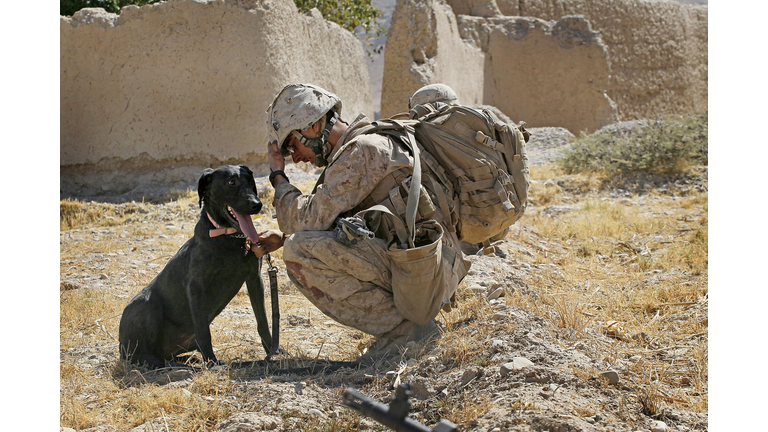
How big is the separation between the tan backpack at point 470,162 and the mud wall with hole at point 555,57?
8183 millimetres

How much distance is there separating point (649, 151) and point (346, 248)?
25.5ft

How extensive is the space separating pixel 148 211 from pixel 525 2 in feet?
41.8

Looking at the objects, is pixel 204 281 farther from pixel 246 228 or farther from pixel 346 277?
pixel 346 277

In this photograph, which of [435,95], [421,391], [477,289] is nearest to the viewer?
[421,391]

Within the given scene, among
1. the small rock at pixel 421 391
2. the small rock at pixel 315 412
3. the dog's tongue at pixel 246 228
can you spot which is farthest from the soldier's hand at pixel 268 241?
the small rock at pixel 421 391

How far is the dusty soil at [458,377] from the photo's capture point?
Answer: 8.09 feet

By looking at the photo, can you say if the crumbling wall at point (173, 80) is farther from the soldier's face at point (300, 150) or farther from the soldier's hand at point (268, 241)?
the soldier's hand at point (268, 241)

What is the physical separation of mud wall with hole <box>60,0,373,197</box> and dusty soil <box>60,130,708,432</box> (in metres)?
4.40

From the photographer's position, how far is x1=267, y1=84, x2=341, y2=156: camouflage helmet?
342 cm

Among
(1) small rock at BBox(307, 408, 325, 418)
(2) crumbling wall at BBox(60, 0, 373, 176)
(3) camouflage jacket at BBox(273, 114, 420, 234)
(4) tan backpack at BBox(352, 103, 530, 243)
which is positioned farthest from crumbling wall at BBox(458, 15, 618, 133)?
(1) small rock at BBox(307, 408, 325, 418)

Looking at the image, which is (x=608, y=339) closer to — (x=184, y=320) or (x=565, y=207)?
(x=184, y=320)

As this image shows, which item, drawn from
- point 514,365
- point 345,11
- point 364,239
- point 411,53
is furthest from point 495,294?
point 345,11

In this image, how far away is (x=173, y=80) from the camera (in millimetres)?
8438

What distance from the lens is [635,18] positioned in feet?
59.9
